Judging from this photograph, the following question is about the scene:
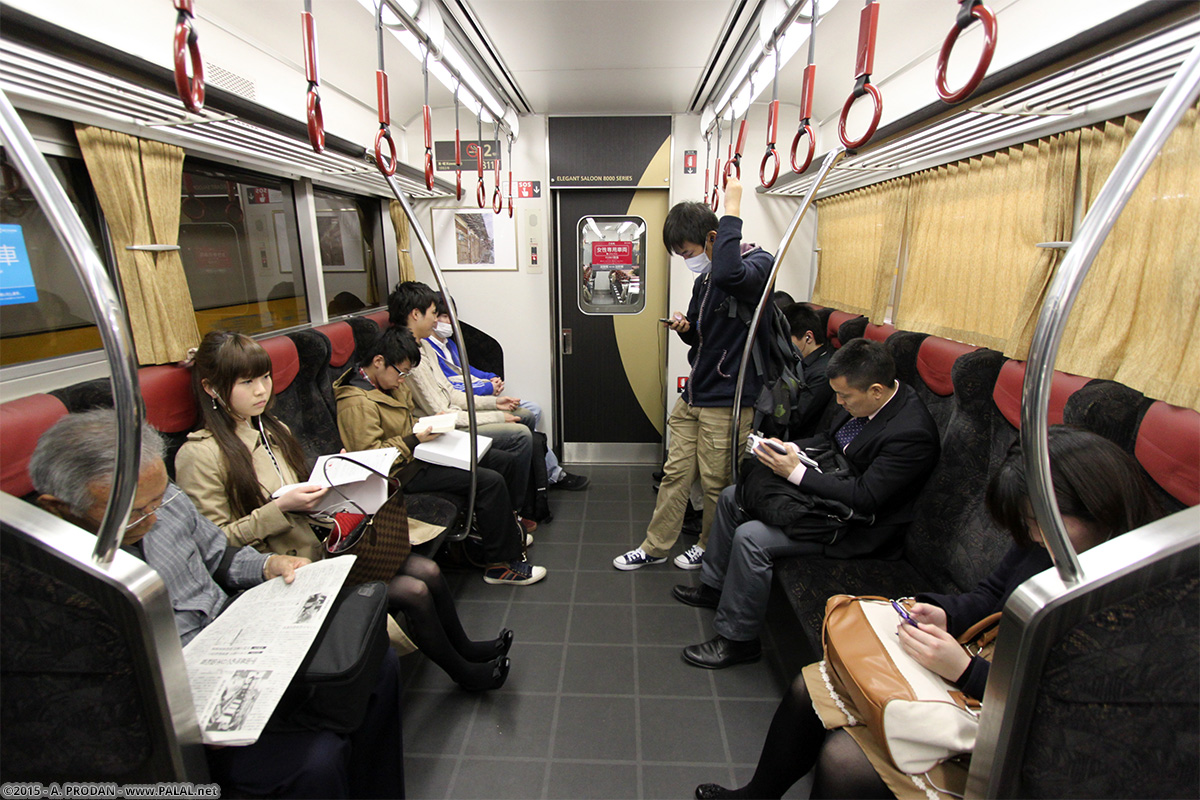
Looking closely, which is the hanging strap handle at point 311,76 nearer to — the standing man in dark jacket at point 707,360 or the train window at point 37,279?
the train window at point 37,279

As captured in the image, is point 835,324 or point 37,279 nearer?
point 37,279

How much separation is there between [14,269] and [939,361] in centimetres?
381

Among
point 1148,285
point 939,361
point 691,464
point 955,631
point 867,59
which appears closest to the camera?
point 867,59

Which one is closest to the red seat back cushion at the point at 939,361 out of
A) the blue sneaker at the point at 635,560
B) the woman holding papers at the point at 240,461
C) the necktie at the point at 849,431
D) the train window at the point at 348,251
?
the necktie at the point at 849,431

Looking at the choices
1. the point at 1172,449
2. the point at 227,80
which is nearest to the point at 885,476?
the point at 1172,449

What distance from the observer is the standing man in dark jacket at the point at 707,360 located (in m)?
2.88

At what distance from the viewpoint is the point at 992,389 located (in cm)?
229

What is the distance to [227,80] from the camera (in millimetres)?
2746

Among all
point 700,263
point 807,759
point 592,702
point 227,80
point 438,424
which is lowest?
point 592,702

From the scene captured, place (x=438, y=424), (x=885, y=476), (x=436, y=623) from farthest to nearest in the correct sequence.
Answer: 1. (x=438, y=424)
2. (x=885, y=476)
3. (x=436, y=623)

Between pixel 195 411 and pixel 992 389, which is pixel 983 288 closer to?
pixel 992 389

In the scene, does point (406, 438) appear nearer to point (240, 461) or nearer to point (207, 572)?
point (240, 461)

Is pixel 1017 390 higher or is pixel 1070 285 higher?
pixel 1070 285

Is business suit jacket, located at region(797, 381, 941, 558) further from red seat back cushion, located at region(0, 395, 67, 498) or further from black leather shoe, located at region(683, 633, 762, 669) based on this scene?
red seat back cushion, located at region(0, 395, 67, 498)
